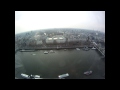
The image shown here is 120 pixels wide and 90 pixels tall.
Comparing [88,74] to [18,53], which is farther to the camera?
[18,53]

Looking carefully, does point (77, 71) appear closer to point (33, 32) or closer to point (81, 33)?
point (81, 33)

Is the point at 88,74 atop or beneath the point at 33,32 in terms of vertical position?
beneath

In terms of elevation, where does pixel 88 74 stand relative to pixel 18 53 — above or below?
below

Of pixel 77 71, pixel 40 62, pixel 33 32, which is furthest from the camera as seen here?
pixel 33 32

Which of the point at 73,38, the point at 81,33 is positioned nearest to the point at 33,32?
the point at 73,38

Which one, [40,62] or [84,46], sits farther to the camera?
[84,46]

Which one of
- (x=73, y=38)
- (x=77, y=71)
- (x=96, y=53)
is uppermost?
(x=73, y=38)

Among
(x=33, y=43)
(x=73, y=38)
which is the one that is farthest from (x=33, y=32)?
(x=73, y=38)

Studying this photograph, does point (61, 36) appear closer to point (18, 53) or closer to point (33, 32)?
point (33, 32)
